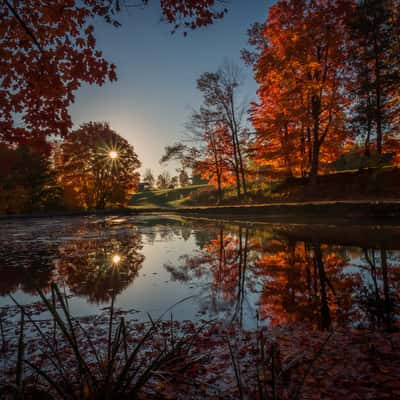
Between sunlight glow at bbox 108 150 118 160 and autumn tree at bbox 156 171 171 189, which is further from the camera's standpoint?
autumn tree at bbox 156 171 171 189

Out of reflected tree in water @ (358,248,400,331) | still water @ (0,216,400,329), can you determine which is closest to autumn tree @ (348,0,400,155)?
still water @ (0,216,400,329)

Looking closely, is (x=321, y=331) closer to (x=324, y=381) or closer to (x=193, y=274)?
(x=324, y=381)

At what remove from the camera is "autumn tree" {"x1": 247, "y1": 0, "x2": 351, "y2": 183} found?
661 inches

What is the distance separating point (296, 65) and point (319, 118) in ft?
13.0

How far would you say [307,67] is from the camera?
16.9m

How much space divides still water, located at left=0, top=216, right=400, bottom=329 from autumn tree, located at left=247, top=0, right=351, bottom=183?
11146 mm

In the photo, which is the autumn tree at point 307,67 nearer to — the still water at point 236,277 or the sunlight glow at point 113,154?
the still water at point 236,277

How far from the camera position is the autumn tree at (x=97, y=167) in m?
32.8

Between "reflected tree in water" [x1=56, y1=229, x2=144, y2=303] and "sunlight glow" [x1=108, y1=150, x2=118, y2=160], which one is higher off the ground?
"sunlight glow" [x1=108, y1=150, x2=118, y2=160]

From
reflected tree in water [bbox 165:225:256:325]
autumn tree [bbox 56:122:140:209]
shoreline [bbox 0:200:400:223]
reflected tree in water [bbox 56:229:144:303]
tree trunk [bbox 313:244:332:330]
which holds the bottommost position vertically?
reflected tree in water [bbox 56:229:144:303]

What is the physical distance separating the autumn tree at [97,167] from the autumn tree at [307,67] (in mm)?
21014

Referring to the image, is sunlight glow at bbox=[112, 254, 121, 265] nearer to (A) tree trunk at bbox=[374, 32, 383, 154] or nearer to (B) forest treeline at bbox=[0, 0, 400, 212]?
(B) forest treeline at bbox=[0, 0, 400, 212]

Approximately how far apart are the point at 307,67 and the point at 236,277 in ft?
52.9

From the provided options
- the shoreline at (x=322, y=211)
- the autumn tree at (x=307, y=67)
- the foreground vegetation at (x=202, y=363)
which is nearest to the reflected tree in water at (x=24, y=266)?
the foreground vegetation at (x=202, y=363)
